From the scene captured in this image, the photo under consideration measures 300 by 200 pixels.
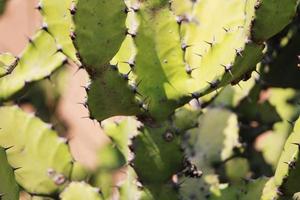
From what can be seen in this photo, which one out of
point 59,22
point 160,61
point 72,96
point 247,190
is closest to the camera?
point 160,61

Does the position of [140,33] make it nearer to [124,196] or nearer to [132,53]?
[132,53]

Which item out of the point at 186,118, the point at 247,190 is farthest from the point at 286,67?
the point at 247,190

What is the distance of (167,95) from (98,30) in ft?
1.08

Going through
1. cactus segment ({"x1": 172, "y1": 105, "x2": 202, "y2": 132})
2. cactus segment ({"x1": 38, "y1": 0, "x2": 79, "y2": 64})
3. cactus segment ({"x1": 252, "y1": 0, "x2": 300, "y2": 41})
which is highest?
cactus segment ({"x1": 252, "y1": 0, "x2": 300, "y2": 41})

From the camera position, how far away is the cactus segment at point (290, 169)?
185 centimetres

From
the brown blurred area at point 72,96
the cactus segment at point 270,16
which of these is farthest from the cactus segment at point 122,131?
the brown blurred area at point 72,96

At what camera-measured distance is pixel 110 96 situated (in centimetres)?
189

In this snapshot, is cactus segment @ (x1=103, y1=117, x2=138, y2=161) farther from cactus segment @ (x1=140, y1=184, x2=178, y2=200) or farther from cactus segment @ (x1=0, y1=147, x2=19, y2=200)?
cactus segment @ (x1=0, y1=147, x2=19, y2=200)

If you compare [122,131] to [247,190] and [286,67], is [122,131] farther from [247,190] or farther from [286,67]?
[286,67]

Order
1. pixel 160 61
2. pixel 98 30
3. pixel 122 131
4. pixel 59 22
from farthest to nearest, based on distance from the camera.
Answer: pixel 122 131 < pixel 59 22 < pixel 160 61 < pixel 98 30

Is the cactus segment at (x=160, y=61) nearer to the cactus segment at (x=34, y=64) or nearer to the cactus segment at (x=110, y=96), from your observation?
the cactus segment at (x=110, y=96)

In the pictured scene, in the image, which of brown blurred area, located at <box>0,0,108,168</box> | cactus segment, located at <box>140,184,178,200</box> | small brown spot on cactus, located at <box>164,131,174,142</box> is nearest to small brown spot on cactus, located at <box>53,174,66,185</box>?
cactus segment, located at <box>140,184,178,200</box>

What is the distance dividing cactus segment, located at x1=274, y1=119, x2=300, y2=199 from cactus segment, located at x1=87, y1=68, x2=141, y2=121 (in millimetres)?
389

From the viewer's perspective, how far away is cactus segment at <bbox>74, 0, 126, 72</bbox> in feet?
5.79
